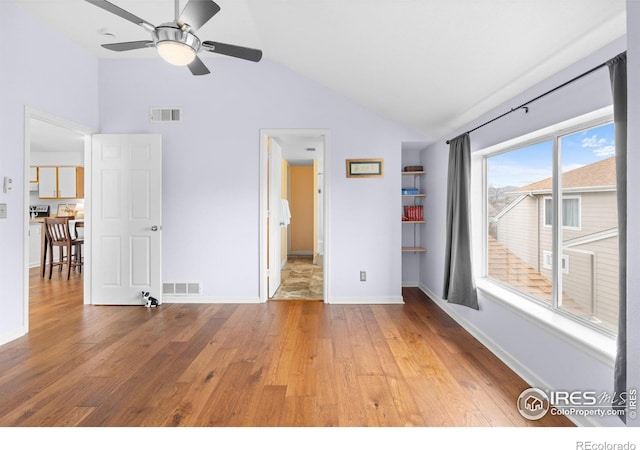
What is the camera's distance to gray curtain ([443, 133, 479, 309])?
3.18 metres

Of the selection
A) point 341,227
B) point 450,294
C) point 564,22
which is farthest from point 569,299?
point 341,227

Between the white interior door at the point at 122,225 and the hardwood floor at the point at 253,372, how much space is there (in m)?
0.42

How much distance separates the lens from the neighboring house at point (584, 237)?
1.94m

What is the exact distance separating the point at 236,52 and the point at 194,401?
2.40 metres

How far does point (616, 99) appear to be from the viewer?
1.55m

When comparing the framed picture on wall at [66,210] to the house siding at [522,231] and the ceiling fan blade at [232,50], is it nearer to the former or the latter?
the ceiling fan blade at [232,50]

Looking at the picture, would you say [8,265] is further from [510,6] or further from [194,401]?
[510,6]

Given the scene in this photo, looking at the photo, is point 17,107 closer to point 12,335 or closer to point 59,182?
point 12,335

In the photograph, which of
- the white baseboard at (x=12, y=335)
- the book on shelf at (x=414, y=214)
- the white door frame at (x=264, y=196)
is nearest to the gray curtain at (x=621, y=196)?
the white door frame at (x=264, y=196)

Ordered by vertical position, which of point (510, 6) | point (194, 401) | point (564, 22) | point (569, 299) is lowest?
point (194, 401)

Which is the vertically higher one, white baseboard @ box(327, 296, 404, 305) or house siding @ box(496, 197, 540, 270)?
house siding @ box(496, 197, 540, 270)

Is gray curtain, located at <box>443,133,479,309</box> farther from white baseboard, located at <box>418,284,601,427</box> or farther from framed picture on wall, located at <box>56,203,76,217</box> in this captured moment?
framed picture on wall, located at <box>56,203,76,217</box>

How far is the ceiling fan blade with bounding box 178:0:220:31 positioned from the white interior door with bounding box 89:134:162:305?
2.40m

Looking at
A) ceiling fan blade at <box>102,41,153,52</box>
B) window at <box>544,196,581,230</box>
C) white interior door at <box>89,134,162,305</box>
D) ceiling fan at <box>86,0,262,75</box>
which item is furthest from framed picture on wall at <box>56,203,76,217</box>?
window at <box>544,196,581,230</box>
